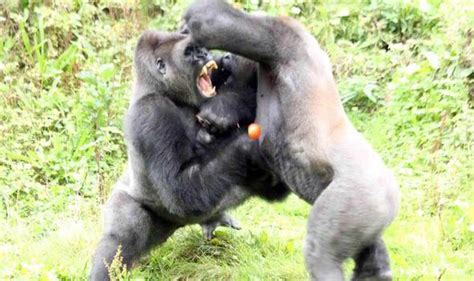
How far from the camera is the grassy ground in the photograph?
4.86 meters

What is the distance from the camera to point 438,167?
549 centimetres

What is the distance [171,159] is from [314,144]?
0.80 m

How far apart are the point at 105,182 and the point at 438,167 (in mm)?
2116

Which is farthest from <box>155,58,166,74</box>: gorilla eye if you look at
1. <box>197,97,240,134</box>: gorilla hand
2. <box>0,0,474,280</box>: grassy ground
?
<box>0,0,474,280</box>: grassy ground

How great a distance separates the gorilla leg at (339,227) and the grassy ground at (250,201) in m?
0.70

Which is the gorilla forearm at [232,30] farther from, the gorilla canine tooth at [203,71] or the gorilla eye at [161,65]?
the gorilla eye at [161,65]

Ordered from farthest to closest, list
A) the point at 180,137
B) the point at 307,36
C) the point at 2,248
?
the point at 2,248, the point at 180,137, the point at 307,36

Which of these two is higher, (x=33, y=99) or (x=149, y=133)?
(x=149, y=133)

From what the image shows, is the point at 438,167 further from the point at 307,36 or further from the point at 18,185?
the point at 18,185

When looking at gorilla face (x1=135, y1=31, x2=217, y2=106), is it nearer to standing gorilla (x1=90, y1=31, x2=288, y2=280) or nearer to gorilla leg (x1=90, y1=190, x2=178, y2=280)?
standing gorilla (x1=90, y1=31, x2=288, y2=280)

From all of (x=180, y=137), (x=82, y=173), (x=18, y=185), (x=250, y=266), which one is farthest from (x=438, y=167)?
(x=18, y=185)

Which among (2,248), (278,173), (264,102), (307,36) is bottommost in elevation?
(2,248)

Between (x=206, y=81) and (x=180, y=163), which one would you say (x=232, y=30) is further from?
(x=180, y=163)

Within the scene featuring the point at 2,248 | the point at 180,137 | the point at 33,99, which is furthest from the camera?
the point at 33,99
